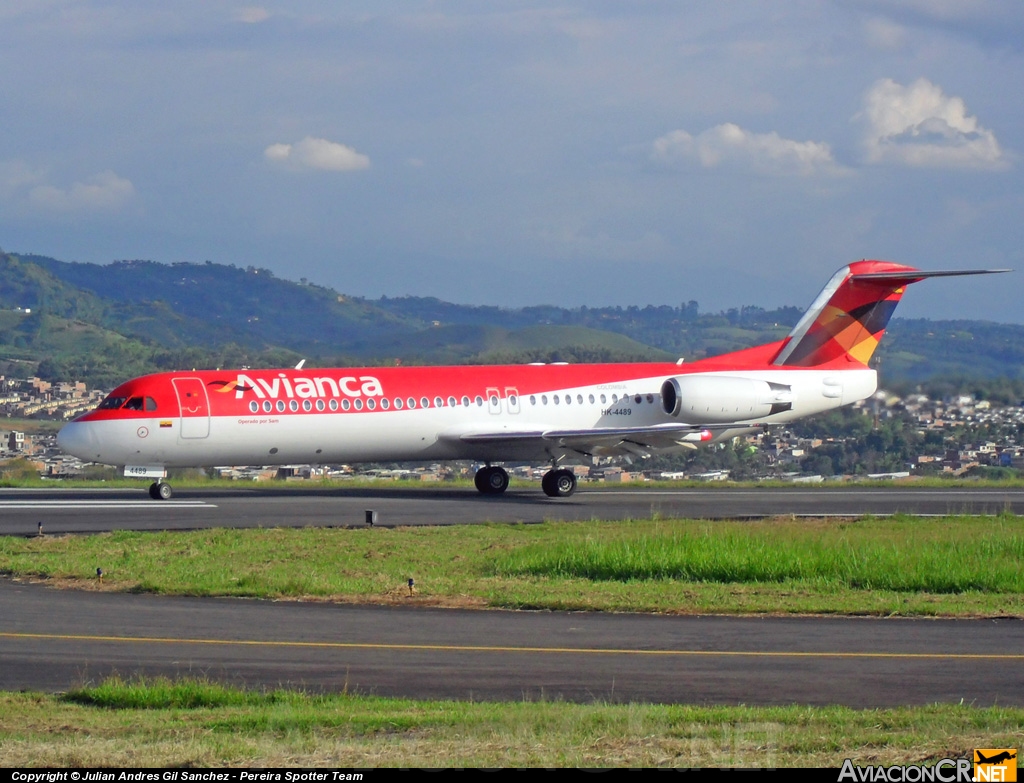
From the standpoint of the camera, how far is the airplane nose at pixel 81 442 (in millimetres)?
32562

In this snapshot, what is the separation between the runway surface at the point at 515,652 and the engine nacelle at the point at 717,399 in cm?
1958

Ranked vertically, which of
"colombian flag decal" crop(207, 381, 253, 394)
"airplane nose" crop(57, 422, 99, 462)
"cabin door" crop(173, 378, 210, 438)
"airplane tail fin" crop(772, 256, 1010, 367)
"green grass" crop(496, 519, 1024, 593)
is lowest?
"green grass" crop(496, 519, 1024, 593)

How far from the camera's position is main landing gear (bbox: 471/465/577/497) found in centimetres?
3606

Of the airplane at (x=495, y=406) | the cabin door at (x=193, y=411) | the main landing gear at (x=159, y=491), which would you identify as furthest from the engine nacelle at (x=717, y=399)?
the main landing gear at (x=159, y=491)

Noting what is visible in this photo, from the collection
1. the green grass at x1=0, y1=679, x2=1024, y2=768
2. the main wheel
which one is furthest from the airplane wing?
the green grass at x1=0, y1=679, x2=1024, y2=768

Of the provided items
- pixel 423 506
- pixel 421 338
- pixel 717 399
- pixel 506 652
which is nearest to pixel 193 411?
pixel 423 506

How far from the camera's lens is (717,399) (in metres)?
36.8

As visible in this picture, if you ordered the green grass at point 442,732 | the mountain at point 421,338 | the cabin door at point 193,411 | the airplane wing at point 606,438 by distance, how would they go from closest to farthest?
1. the green grass at point 442,732
2. the cabin door at point 193,411
3. the airplane wing at point 606,438
4. the mountain at point 421,338

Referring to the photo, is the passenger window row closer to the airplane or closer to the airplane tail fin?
the airplane

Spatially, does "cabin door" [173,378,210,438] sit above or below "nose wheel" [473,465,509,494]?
above

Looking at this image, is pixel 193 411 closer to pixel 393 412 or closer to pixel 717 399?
pixel 393 412

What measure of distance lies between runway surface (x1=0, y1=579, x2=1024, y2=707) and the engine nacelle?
1958 cm

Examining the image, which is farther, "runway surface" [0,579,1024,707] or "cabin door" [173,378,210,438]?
"cabin door" [173,378,210,438]

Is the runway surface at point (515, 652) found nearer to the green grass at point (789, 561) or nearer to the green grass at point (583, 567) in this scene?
the green grass at point (583, 567)
